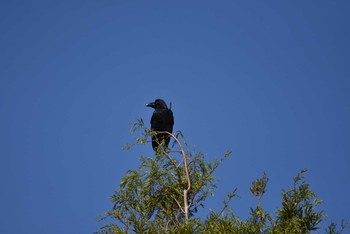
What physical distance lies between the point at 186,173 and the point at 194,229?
1.12 metres

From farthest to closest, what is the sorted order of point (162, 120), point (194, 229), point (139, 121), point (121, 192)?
1. point (162, 120)
2. point (139, 121)
3. point (121, 192)
4. point (194, 229)

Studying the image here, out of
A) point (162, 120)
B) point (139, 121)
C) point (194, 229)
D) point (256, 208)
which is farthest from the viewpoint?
point (162, 120)

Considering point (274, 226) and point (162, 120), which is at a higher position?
point (162, 120)

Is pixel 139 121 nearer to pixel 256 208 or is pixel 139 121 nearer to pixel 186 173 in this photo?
pixel 186 173

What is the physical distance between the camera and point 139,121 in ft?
32.1

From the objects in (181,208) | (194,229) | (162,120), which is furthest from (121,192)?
(162,120)

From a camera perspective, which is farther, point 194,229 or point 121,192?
point 121,192

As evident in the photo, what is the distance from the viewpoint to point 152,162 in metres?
9.06

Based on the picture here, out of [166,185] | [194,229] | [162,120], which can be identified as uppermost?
[162,120]

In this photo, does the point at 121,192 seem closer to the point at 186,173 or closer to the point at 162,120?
the point at 186,173

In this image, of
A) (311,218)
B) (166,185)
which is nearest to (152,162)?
(166,185)

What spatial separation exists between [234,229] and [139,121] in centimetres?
297

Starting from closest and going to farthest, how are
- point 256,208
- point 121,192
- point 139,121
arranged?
point 256,208 → point 121,192 → point 139,121

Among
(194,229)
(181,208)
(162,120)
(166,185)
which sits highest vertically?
Result: (162,120)
